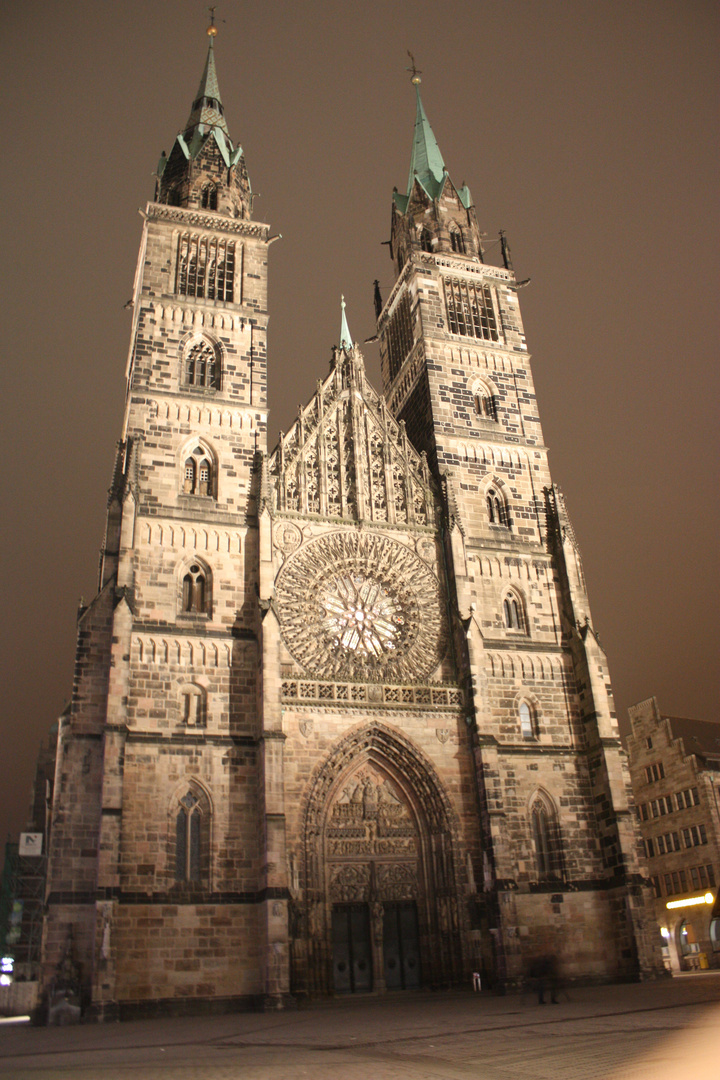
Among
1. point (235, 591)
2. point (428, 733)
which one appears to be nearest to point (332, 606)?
point (235, 591)

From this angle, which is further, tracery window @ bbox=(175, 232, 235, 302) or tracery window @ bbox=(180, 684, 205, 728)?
tracery window @ bbox=(175, 232, 235, 302)

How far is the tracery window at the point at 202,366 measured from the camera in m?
28.9

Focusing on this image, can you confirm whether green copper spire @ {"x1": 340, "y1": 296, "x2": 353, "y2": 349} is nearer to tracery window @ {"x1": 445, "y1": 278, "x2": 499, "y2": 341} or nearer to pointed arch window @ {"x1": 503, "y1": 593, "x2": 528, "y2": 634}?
tracery window @ {"x1": 445, "y1": 278, "x2": 499, "y2": 341}

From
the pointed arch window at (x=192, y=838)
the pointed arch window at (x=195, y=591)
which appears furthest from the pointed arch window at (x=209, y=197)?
the pointed arch window at (x=192, y=838)

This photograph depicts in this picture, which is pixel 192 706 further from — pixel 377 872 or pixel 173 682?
pixel 377 872

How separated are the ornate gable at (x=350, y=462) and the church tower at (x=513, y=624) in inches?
50.8

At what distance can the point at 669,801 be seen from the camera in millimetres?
40562

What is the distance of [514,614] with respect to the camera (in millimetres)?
28359

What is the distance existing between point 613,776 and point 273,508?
1300 centimetres

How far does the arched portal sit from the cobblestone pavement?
2.86 metres

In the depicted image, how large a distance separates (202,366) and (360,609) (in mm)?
10029

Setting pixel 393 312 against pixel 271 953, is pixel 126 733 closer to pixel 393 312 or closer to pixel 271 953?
pixel 271 953

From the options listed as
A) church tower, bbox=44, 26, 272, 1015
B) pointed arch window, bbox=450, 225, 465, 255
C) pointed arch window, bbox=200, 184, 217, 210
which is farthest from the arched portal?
pointed arch window, bbox=450, 225, 465, 255

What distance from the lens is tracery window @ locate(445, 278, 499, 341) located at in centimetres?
3356
